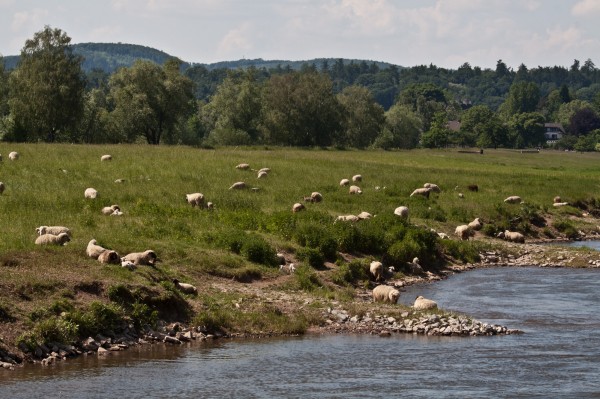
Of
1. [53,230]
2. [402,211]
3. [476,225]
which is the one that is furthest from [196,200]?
[476,225]

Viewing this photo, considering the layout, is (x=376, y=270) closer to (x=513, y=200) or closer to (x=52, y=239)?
(x=52, y=239)

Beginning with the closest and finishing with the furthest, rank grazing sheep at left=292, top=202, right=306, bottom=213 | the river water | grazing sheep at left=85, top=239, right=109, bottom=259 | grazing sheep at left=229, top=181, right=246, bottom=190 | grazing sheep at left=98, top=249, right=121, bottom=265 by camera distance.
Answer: the river water → grazing sheep at left=98, top=249, right=121, bottom=265 → grazing sheep at left=85, top=239, right=109, bottom=259 → grazing sheep at left=292, top=202, right=306, bottom=213 → grazing sheep at left=229, top=181, right=246, bottom=190

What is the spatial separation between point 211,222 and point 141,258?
7.80m

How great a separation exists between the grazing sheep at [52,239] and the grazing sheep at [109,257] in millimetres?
2155

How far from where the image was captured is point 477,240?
44.2 metres

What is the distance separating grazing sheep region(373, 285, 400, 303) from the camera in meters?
29.3

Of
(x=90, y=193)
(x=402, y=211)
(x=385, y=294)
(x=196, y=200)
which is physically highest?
(x=90, y=193)

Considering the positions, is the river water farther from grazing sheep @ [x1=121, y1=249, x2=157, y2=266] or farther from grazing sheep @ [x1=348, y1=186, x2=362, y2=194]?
grazing sheep @ [x1=348, y1=186, x2=362, y2=194]

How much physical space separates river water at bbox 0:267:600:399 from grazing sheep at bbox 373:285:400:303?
3.04 meters

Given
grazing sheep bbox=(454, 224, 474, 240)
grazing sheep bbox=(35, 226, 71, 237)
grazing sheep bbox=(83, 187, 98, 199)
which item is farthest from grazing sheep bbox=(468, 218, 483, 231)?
grazing sheep bbox=(35, 226, 71, 237)

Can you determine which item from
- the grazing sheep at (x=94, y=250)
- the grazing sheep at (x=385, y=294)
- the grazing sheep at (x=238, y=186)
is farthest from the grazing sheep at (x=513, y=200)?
the grazing sheep at (x=94, y=250)

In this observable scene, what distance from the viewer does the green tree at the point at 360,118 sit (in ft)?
437

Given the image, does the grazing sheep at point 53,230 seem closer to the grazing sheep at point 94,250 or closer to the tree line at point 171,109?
the grazing sheep at point 94,250

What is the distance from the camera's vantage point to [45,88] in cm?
8719
